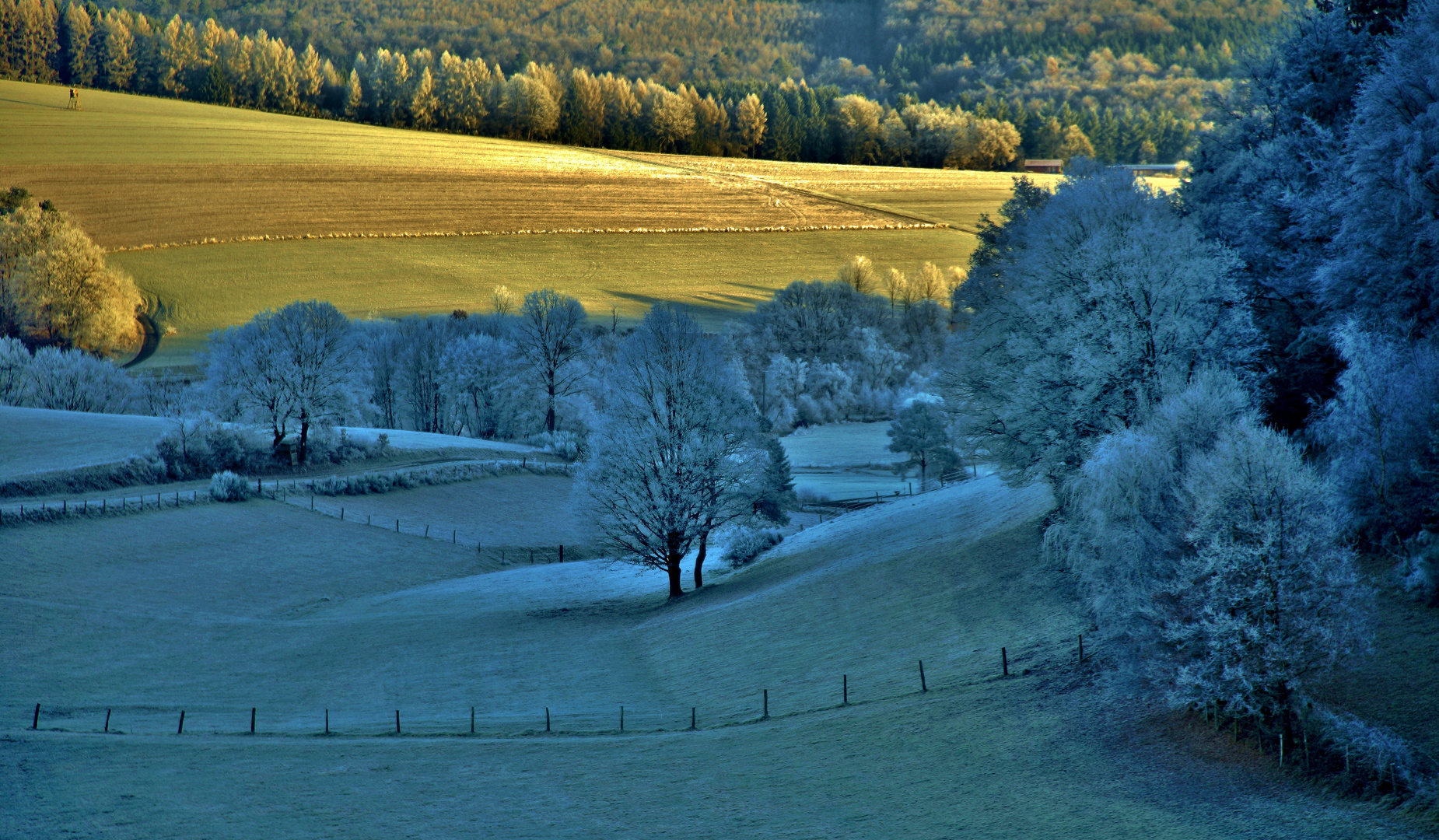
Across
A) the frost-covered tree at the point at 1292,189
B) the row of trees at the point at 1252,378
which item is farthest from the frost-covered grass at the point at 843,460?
the frost-covered tree at the point at 1292,189

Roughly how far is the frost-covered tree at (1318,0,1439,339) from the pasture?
11.2m

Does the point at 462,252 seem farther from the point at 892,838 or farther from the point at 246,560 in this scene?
the point at 892,838

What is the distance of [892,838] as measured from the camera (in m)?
17.9

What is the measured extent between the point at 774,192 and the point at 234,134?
61.5 meters

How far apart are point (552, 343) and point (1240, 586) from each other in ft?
221

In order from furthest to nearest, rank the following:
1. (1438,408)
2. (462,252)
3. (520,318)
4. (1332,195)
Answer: (462,252)
(520,318)
(1332,195)
(1438,408)

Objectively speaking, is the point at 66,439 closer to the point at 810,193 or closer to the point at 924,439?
the point at 924,439

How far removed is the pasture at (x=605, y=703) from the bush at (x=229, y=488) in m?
6.31

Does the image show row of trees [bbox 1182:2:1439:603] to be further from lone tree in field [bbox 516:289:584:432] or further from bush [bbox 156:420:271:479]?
lone tree in field [bbox 516:289:584:432]

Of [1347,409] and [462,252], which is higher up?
[462,252]

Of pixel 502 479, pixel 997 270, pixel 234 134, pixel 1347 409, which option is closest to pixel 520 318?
pixel 502 479

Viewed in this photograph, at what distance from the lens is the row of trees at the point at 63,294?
9062 centimetres

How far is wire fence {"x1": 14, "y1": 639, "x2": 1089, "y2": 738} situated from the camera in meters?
25.2

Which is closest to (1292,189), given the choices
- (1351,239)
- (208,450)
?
(1351,239)
